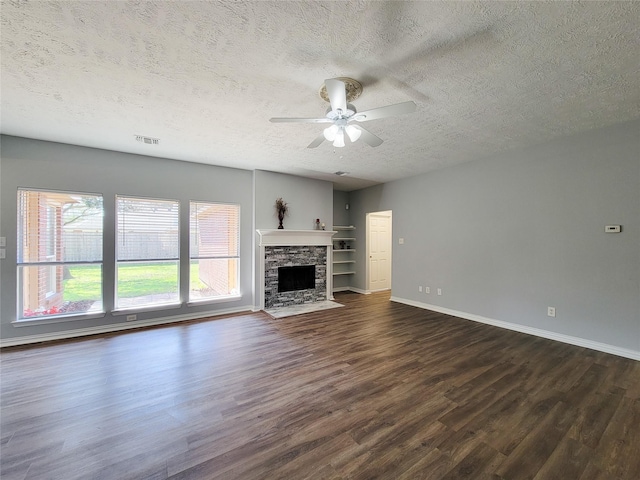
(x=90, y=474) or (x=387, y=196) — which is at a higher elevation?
(x=387, y=196)

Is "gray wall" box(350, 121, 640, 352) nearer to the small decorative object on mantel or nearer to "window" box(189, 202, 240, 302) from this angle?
the small decorative object on mantel

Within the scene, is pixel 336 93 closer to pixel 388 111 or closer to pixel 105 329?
pixel 388 111

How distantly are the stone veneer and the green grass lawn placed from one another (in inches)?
50.7

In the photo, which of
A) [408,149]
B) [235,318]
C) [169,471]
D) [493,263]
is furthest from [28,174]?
[493,263]

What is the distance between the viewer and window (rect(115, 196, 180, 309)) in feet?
13.4

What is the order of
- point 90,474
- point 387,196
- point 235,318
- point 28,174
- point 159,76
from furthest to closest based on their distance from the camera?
point 387,196 → point 235,318 → point 28,174 → point 159,76 → point 90,474

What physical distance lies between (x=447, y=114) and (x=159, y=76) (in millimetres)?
2823

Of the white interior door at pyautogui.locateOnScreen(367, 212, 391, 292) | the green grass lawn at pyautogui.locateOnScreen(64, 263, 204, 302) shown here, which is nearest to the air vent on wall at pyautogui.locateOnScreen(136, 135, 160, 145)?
the green grass lawn at pyautogui.locateOnScreen(64, 263, 204, 302)

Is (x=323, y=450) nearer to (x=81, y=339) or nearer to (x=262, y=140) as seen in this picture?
(x=262, y=140)

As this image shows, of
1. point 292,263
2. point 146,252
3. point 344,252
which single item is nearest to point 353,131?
point 292,263

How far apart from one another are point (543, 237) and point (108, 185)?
21.4ft

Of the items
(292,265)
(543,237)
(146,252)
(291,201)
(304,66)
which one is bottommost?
(292,265)

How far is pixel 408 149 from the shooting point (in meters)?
3.92

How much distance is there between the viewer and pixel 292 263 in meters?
5.53
